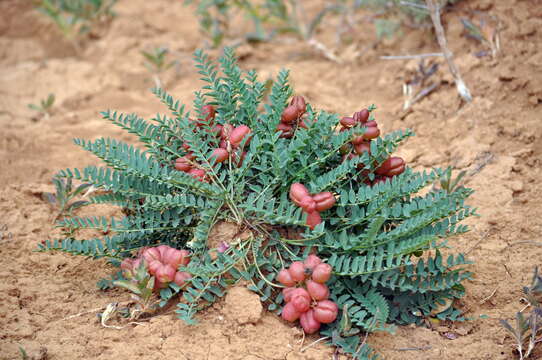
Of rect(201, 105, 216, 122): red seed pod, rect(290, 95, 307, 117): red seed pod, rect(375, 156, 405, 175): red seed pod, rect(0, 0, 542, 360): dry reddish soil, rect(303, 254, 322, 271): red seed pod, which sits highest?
rect(290, 95, 307, 117): red seed pod

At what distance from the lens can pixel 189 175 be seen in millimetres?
2365

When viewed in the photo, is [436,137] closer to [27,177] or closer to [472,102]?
[472,102]

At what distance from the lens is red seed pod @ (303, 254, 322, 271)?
7.35ft

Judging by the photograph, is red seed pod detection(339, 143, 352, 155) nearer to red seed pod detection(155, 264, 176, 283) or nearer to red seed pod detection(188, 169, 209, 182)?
red seed pod detection(188, 169, 209, 182)

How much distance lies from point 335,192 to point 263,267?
1.51ft

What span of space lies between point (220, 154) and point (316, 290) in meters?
0.70

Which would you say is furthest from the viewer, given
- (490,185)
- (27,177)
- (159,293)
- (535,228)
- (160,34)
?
(160,34)

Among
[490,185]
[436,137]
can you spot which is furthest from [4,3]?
[490,185]

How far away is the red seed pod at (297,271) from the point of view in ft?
7.29

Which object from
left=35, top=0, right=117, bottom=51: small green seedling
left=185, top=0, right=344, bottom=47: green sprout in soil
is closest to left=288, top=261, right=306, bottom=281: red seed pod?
left=185, top=0, right=344, bottom=47: green sprout in soil

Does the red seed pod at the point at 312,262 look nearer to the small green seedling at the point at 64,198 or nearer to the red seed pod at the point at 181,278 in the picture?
the red seed pod at the point at 181,278

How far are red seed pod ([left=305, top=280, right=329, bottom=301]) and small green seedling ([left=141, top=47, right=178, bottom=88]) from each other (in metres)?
3.04

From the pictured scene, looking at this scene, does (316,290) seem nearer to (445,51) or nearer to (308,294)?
(308,294)

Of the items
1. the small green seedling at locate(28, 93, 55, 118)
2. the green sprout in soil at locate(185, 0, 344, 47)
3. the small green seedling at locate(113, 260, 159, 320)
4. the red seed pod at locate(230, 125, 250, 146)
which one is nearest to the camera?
the small green seedling at locate(113, 260, 159, 320)
